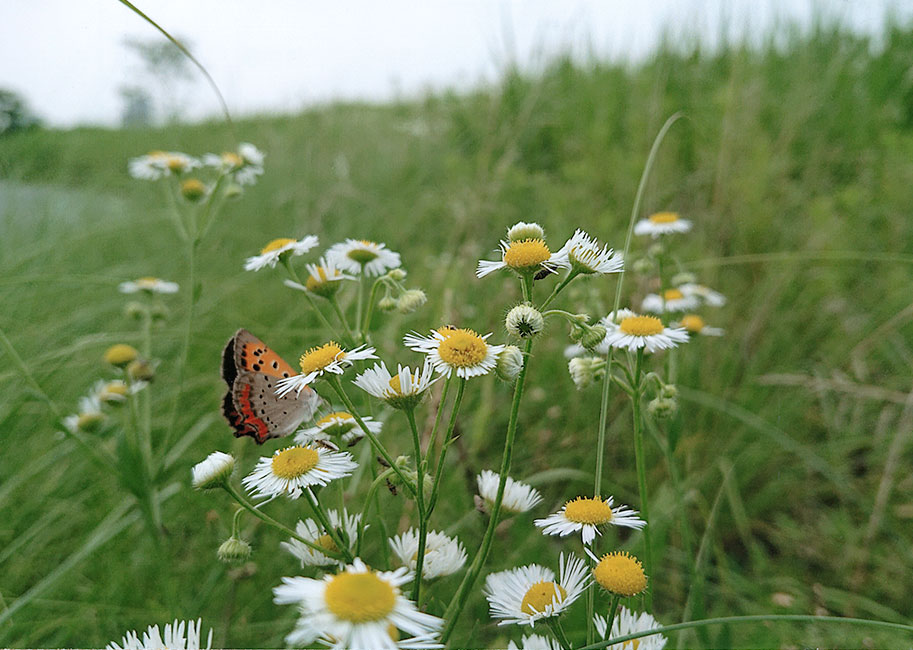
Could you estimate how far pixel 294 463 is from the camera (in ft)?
1.92

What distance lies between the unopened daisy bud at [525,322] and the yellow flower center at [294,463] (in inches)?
8.3

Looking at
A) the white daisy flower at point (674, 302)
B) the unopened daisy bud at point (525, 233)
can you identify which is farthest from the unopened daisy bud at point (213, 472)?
the white daisy flower at point (674, 302)

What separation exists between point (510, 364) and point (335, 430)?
201 mm

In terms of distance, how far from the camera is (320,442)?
2.11 ft

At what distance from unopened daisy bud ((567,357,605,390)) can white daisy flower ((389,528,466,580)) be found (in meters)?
0.22

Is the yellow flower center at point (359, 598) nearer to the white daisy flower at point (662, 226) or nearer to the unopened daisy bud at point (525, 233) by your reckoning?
the unopened daisy bud at point (525, 233)

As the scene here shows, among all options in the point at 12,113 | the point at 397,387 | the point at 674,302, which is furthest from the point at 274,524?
the point at 12,113

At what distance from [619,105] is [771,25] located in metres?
0.98

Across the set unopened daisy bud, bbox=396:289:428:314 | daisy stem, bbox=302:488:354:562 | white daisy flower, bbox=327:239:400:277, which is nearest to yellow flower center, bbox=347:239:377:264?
white daisy flower, bbox=327:239:400:277

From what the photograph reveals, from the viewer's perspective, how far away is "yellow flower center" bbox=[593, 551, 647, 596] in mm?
550

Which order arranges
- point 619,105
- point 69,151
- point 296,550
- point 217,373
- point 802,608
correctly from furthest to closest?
point 69,151, point 619,105, point 217,373, point 802,608, point 296,550

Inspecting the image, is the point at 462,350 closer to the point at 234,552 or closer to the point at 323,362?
the point at 323,362

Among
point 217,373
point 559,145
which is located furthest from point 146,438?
point 559,145

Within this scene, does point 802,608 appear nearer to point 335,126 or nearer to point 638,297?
point 638,297
